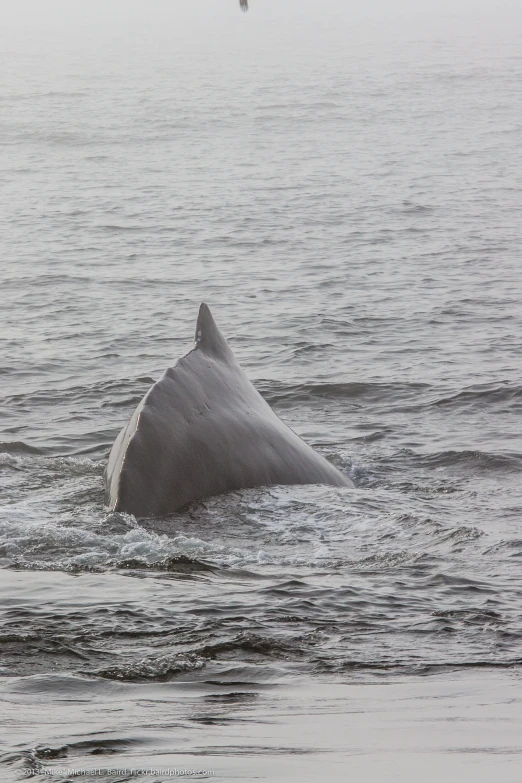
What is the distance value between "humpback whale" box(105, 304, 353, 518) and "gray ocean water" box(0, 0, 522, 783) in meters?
0.15

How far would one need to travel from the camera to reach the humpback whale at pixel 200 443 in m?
6.11

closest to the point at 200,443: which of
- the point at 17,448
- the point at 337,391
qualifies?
the point at 17,448

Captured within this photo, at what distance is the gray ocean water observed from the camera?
3535mm

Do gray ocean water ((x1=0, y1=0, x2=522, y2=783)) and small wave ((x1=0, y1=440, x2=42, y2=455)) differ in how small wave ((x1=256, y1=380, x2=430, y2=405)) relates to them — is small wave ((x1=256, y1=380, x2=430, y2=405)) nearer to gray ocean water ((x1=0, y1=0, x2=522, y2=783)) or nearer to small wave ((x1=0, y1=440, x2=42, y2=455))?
gray ocean water ((x1=0, y1=0, x2=522, y2=783))

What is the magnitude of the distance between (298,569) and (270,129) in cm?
3129

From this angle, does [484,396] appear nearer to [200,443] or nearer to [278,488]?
[278,488]

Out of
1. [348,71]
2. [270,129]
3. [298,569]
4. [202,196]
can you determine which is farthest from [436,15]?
[298,569]

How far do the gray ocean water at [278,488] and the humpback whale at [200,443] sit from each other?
0.50 ft

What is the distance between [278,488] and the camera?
6.95 meters

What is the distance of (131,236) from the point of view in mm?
21875

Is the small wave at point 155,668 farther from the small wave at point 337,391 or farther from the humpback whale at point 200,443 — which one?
the small wave at point 337,391

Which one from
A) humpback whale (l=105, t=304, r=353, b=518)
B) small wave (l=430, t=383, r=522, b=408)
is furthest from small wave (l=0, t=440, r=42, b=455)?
small wave (l=430, t=383, r=522, b=408)

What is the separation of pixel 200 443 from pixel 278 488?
0.79 meters

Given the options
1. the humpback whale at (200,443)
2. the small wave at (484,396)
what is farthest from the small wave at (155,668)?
the small wave at (484,396)
